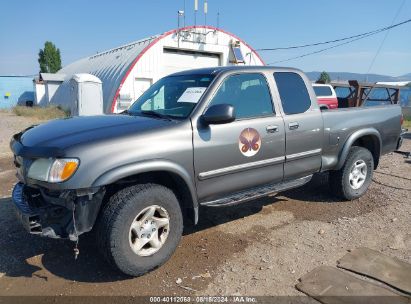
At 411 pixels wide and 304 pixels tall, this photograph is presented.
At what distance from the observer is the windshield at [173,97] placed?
12.8ft

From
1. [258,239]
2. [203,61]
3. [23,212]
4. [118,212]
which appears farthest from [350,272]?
[203,61]

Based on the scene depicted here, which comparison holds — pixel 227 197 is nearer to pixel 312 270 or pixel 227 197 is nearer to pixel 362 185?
pixel 312 270

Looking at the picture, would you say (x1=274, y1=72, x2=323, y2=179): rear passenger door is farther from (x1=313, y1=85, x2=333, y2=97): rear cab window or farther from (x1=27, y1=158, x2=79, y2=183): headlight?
(x1=313, y1=85, x2=333, y2=97): rear cab window

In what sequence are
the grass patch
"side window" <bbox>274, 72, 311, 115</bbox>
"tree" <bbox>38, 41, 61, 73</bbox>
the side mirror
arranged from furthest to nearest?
"tree" <bbox>38, 41, 61, 73</bbox> → the grass patch → "side window" <bbox>274, 72, 311, 115</bbox> → the side mirror

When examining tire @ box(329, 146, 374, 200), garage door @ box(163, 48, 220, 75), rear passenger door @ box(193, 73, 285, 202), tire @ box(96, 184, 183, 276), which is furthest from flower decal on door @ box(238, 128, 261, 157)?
garage door @ box(163, 48, 220, 75)

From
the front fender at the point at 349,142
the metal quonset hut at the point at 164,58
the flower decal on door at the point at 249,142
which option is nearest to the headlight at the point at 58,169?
the flower decal on door at the point at 249,142

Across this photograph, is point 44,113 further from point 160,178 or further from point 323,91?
point 160,178

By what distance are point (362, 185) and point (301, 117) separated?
191 centimetres

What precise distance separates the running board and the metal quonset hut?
14847 millimetres

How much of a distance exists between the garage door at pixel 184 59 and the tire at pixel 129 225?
1750 cm

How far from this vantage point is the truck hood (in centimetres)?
311

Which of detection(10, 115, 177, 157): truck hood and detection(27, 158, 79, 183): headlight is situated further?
detection(10, 115, 177, 157): truck hood

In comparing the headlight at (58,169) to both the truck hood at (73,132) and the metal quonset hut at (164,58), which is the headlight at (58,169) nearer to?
the truck hood at (73,132)

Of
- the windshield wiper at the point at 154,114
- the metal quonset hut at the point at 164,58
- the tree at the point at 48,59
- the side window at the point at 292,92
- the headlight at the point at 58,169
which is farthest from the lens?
the tree at the point at 48,59
